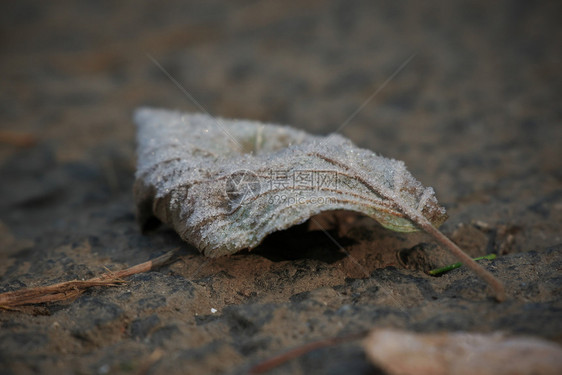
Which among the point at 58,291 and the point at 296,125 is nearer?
the point at 58,291

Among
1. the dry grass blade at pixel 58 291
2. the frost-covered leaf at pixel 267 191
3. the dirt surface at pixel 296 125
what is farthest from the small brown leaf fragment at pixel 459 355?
the dry grass blade at pixel 58 291

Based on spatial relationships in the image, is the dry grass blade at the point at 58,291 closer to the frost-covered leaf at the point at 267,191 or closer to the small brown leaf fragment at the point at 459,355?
the frost-covered leaf at the point at 267,191

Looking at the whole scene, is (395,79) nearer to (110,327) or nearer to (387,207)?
(387,207)

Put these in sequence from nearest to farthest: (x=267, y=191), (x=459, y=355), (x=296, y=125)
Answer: (x=459, y=355)
(x=267, y=191)
(x=296, y=125)

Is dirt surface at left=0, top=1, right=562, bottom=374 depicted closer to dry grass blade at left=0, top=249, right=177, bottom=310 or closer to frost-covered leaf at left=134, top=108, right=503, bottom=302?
dry grass blade at left=0, top=249, right=177, bottom=310

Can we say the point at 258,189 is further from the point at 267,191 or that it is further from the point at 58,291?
the point at 58,291

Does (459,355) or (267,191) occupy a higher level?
(267,191)

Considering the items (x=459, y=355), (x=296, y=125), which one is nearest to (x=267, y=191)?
(x=459, y=355)
